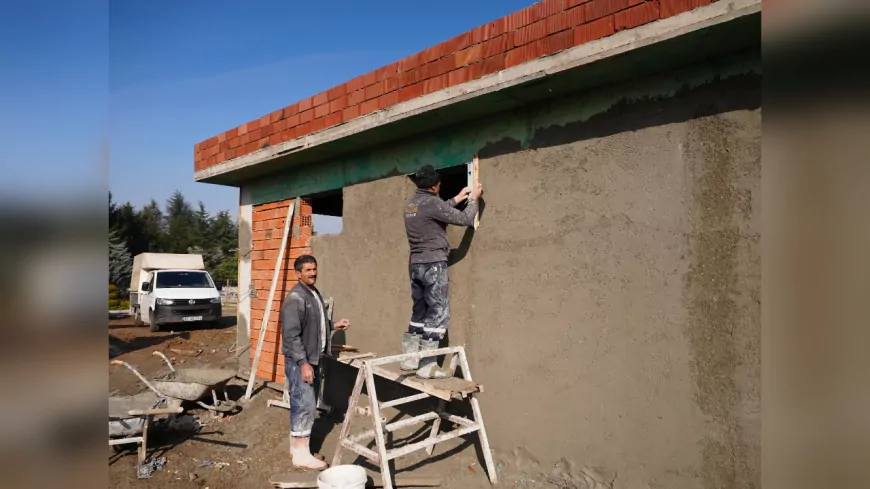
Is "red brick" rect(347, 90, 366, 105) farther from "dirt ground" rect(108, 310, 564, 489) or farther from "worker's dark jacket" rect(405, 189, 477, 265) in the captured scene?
"dirt ground" rect(108, 310, 564, 489)

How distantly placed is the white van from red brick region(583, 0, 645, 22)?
1533 cm

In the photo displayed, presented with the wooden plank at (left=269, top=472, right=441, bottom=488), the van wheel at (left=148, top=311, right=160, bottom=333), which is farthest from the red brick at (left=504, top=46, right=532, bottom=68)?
the van wheel at (left=148, top=311, right=160, bottom=333)

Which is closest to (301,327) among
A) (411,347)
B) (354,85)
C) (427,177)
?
(411,347)

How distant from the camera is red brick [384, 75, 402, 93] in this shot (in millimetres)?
4613

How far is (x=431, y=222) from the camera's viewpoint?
4.34m

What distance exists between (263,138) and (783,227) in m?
6.51

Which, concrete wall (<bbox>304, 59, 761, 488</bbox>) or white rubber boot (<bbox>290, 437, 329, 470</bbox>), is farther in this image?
white rubber boot (<bbox>290, 437, 329, 470</bbox>)

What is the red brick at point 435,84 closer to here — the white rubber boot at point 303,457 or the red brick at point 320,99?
the red brick at point 320,99

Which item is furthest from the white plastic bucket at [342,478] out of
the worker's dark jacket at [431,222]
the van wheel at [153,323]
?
the van wheel at [153,323]

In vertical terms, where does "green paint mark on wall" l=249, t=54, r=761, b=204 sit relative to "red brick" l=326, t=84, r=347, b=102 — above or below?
below

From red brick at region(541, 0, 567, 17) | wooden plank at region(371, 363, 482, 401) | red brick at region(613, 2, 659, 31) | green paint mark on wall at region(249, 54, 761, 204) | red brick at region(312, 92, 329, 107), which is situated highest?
red brick at region(541, 0, 567, 17)

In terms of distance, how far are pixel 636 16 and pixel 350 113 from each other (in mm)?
2955

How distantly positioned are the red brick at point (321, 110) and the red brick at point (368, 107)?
0.63m

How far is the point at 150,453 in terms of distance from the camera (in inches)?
197
